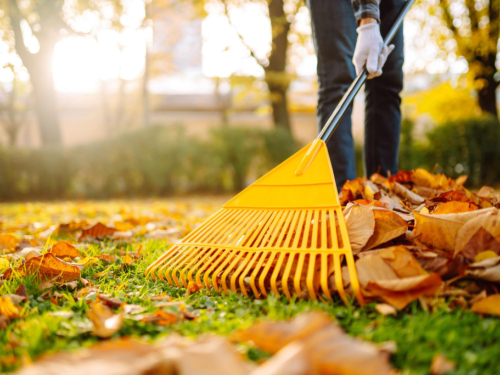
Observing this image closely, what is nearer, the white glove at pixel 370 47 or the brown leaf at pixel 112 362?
the brown leaf at pixel 112 362

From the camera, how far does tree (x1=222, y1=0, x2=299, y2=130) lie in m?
9.57

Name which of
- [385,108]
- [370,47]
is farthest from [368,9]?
[385,108]

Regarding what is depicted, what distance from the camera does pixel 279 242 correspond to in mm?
1396

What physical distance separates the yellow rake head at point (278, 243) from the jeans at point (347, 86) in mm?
611

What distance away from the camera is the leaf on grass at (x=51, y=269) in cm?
144

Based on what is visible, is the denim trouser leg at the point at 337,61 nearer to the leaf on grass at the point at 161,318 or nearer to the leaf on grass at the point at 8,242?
the leaf on grass at the point at 161,318

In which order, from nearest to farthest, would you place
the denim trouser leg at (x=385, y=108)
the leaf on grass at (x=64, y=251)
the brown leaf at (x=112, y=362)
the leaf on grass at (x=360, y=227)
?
the brown leaf at (x=112, y=362)
the leaf on grass at (x=360, y=227)
the leaf on grass at (x=64, y=251)
the denim trouser leg at (x=385, y=108)

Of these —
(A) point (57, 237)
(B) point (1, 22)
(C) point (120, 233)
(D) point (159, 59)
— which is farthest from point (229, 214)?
(D) point (159, 59)

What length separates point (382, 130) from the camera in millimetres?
2545

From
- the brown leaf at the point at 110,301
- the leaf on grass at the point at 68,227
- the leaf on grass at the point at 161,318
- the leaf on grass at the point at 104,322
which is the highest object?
the leaf on grass at the point at 104,322

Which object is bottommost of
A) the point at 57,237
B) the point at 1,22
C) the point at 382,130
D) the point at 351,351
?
the point at 57,237

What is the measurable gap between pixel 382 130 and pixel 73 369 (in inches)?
90.3

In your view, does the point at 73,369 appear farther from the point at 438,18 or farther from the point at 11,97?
the point at 11,97

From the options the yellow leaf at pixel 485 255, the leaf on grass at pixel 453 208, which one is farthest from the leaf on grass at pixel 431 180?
the yellow leaf at pixel 485 255
